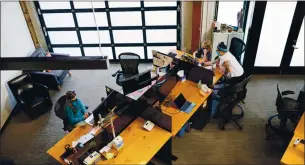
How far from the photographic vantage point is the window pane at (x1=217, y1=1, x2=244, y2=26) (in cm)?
657

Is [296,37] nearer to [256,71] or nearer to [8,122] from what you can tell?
[256,71]

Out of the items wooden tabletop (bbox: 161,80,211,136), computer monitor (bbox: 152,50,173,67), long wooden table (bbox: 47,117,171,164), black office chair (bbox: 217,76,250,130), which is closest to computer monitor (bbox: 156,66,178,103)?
wooden tabletop (bbox: 161,80,211,136)

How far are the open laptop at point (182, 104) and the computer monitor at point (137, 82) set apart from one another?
2.15ft

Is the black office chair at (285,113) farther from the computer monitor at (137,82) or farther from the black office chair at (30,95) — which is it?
the black office chair at (30,95)

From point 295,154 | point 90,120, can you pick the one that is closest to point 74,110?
point 90,120

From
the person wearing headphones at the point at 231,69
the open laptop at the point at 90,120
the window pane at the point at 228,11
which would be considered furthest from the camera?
the window pane at the point at 228,11

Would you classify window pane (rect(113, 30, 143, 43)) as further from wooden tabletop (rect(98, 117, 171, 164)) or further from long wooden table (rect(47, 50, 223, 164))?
wooden tabletop (rect(98, 117, 171, 164))

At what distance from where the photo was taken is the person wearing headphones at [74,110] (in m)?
4.82

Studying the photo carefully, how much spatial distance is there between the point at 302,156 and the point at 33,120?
5.14 metres

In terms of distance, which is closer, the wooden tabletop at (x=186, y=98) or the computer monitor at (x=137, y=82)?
the wooden tabletop at (x=186, y=98)

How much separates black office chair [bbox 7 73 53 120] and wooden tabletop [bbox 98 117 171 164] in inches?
97.9

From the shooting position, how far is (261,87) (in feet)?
21.7

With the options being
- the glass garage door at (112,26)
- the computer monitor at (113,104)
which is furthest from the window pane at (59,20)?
the computer monitor at (113,104)

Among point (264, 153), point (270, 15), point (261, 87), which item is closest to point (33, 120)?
point (264, 153)
